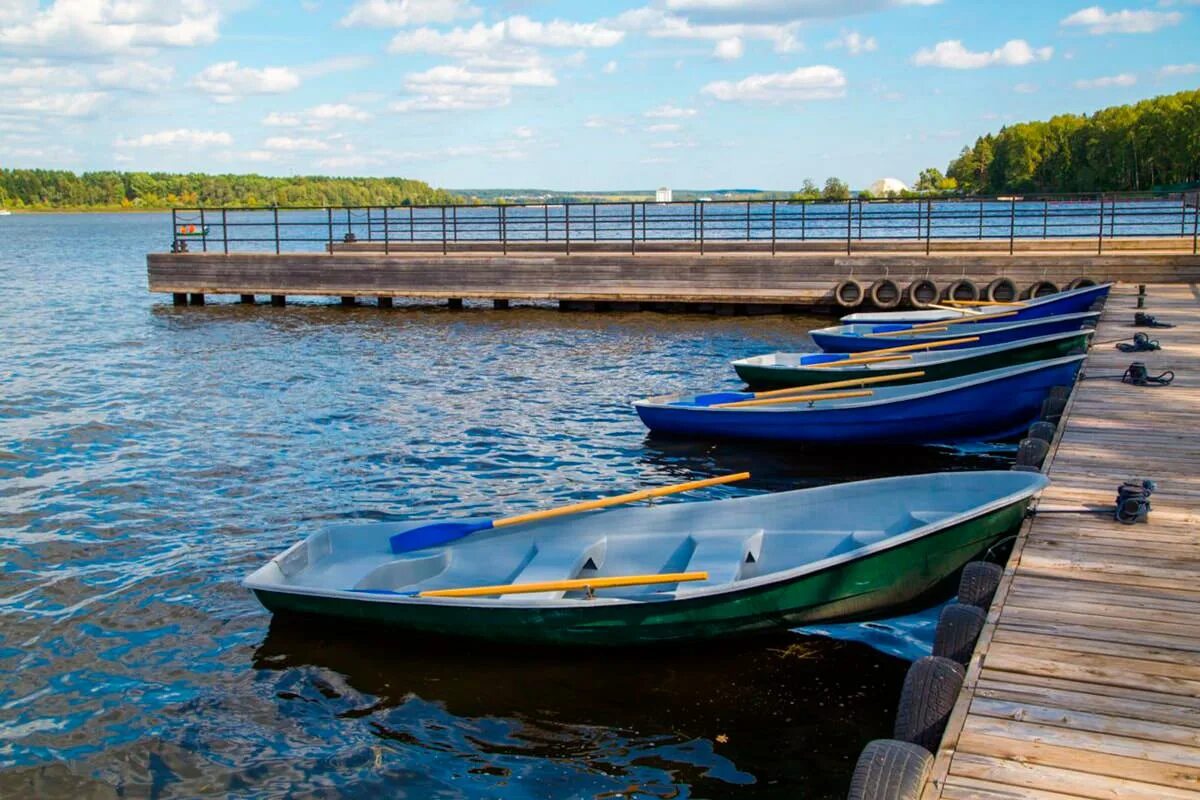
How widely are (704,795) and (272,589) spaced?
3.31 meters

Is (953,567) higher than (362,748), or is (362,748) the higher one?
(953,567)

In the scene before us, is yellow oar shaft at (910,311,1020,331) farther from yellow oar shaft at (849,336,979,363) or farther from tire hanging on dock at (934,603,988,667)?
tire hanging on dock at (934,603,988,667)

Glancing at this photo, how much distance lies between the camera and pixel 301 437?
47.4 feet

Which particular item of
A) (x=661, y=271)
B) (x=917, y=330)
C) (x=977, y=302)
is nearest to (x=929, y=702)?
(x=917, y=330)

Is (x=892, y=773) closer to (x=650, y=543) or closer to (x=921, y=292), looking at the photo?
(x=650, y=543)

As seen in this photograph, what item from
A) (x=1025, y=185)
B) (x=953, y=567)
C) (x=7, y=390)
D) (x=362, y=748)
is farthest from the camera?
(x=1025, y=185)

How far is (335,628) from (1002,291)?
17.4 meters

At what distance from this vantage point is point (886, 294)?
2289 cm

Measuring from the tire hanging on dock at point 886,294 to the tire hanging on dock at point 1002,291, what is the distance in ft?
5.49

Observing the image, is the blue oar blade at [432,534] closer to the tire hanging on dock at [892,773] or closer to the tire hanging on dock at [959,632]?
the tire hanging on dock at [959,632]

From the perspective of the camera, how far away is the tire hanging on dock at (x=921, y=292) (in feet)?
74.3

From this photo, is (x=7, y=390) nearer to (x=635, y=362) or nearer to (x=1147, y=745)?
(x=635, y=362)

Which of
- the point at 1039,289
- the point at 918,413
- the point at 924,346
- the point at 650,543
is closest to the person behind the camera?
the point at 650,543

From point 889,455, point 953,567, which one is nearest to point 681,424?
point 889,455
